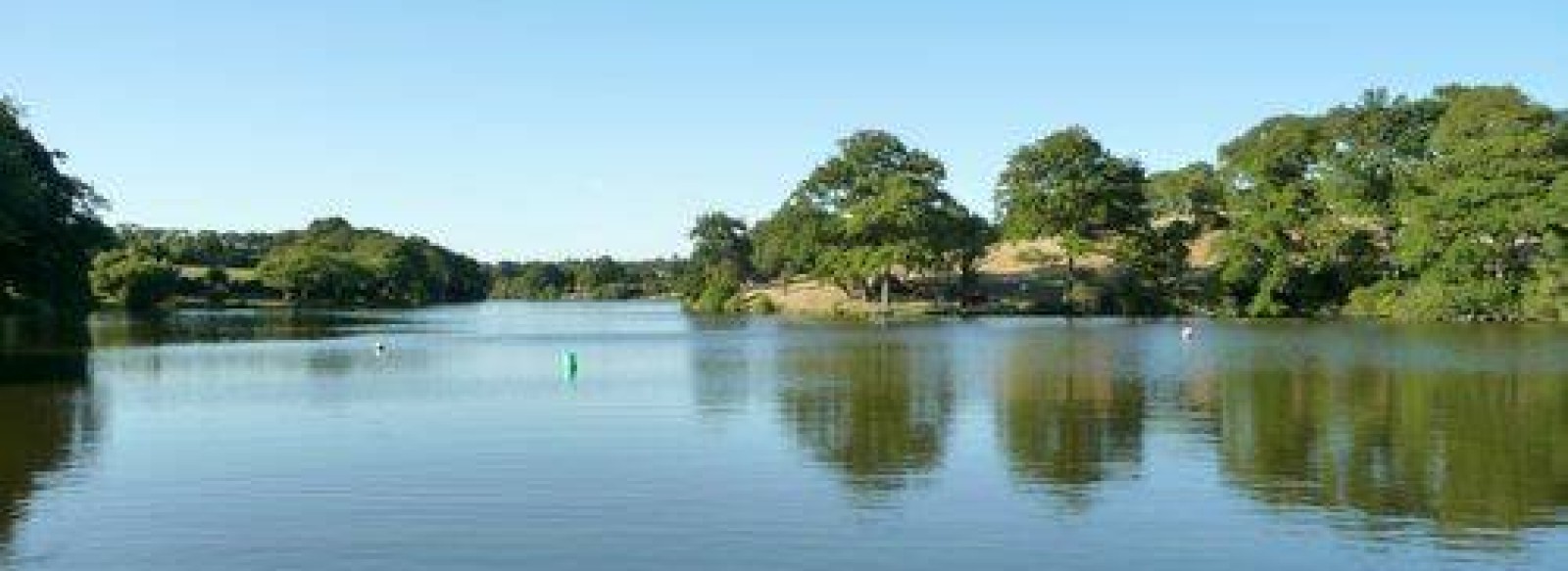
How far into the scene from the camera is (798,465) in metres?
24.3

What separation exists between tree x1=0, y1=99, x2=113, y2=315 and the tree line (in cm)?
5045

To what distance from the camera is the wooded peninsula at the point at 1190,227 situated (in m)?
87.9

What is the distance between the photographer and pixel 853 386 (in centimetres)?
4062

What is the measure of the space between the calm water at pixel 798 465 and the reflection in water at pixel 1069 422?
0.13 meters

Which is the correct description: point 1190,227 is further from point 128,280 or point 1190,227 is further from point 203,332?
point 128,280

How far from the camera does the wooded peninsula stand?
87875 millimetres

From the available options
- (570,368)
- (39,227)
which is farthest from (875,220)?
(570,368)

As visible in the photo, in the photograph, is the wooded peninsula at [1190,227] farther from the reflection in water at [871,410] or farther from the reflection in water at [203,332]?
the reflection in water at [871,410]

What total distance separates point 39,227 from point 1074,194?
2626 inches

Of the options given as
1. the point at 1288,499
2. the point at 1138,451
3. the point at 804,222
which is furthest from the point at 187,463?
the point at 804,222

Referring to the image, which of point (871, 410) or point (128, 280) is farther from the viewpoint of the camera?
point (128, 280)

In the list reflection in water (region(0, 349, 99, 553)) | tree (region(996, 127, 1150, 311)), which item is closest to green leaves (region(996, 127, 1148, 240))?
tree (region(996, 127, 1150, 311))

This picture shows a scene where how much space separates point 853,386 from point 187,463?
1917cm

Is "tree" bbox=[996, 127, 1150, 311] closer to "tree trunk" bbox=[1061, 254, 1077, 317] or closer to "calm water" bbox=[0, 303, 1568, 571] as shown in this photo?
"tree trunk" bbox=[1061, 254, 1077, 317]
